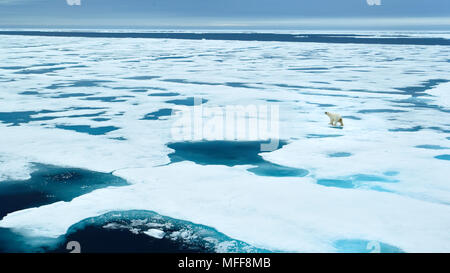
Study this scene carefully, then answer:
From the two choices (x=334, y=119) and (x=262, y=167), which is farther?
(x=334, y=119)

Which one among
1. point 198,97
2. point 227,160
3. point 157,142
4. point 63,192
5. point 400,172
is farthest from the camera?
point 198,97

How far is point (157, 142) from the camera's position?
4805 millimetres

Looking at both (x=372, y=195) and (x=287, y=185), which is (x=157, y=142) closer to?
(x=287, y=185)

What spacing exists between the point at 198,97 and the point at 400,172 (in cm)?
474

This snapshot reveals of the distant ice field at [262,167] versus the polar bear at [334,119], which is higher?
the polar bear at [334,119]

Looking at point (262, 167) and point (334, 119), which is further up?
point (334, 119)

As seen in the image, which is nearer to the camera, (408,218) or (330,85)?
(408,218)

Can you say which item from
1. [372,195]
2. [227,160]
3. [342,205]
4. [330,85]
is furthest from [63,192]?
[330,85]

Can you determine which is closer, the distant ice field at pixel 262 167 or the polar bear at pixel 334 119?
the distant ice field at pixel 262 167

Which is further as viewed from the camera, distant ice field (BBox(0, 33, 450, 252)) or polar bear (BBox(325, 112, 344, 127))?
polar bear (BBox(325, 112, 344, 127))

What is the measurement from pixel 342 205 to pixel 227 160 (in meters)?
1.40
